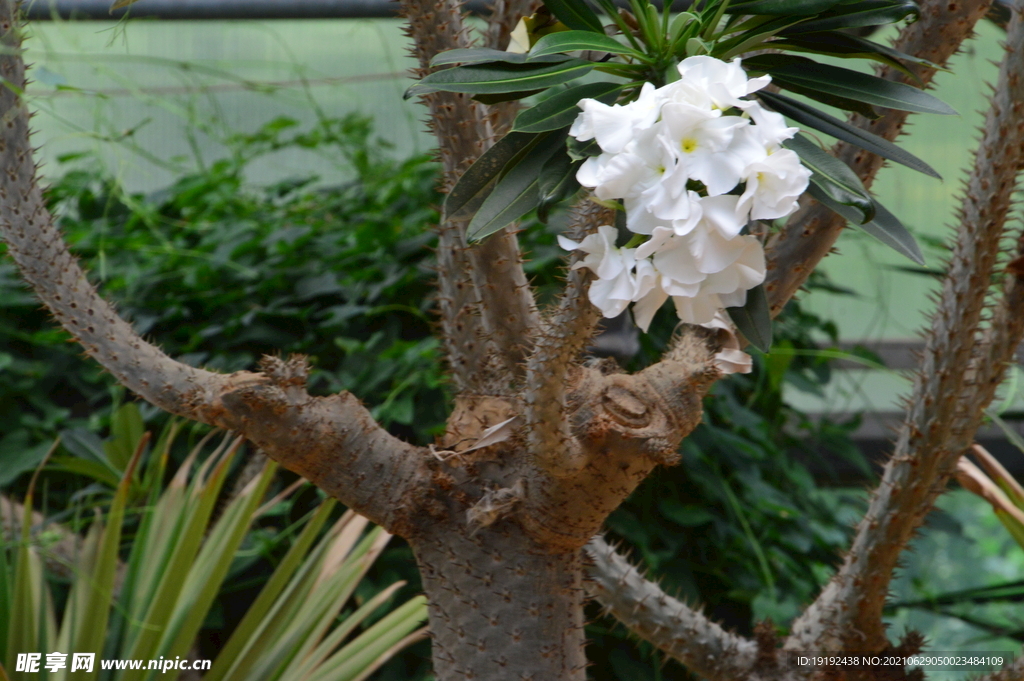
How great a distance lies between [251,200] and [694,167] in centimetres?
161

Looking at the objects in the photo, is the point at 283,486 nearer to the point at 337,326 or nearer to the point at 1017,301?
the point at 337,326

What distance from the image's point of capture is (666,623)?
81 cm

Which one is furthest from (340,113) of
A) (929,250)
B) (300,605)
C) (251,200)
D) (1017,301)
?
(1017,301)

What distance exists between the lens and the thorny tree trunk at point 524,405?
0.59 metres

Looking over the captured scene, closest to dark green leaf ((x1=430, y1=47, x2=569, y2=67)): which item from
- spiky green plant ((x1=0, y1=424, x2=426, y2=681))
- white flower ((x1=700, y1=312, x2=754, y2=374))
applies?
white flower ((x1=700, y1=312, x2=754, y2=374))

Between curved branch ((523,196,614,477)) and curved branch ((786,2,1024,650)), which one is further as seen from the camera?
curved branch ((786,2,1024,650))

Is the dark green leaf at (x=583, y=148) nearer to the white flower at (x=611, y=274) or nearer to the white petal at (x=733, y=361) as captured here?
the white flower at (x=611, y=274)

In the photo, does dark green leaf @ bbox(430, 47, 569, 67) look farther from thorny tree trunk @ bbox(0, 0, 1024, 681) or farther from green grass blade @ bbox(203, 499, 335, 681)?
green grass blade @ bbox(203, 499, 335, 681)

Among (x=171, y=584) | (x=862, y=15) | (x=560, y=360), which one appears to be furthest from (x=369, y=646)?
(x=862, y=15)

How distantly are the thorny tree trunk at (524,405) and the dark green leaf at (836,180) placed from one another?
0.13 m

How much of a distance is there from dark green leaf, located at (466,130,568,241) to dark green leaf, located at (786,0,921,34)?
0.19 metres

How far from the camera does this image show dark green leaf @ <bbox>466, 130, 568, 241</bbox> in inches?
17.3

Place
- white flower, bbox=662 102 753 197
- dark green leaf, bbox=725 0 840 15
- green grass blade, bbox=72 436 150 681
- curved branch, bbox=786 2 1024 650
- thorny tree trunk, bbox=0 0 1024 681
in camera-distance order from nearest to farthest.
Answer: white flower, bbox=662 102 753 197, dark green leaf, bbox=725 0 840 15, thorny tree trunk, bbox=0 0 1024 681, curved branch, bbox=786 2 1024 650, green grass blade, bbox=72 436 150 681

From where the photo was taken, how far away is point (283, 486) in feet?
4.66
